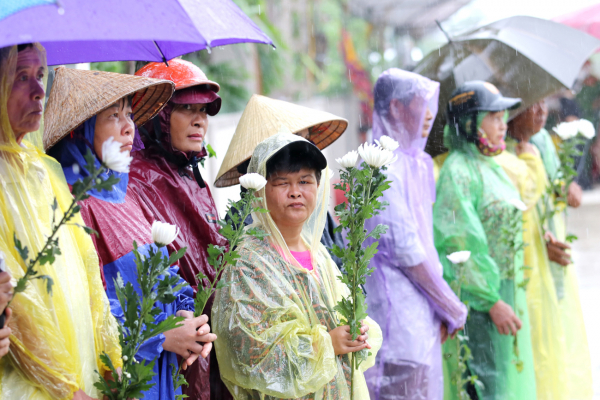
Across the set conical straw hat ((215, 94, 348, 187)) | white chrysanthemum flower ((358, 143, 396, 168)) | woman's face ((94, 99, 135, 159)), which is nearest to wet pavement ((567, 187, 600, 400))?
conical straw hat ((215, 94, 348, 187))

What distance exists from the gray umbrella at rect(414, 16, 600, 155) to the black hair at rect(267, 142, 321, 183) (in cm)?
219

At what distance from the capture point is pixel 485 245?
373 centimetres

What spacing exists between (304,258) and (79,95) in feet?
3.33

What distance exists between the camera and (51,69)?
270 centimetres

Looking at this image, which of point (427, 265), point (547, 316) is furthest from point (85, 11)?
point (547, 316)

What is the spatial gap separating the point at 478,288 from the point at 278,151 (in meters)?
1.94

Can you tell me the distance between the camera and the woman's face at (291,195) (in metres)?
2.36

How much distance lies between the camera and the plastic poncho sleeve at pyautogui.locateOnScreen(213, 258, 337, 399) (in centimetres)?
214

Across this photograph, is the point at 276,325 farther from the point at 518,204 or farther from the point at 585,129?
the point at 585,129

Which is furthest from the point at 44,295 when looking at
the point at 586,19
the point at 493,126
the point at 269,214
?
the point at 586,19

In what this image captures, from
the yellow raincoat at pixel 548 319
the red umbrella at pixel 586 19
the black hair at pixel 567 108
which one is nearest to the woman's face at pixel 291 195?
the yellow raincoat at pixel 548 319

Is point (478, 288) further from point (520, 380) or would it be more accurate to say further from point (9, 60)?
point (9, 60)

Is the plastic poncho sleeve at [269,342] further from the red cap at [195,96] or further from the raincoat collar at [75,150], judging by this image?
the red cap at [195,96]

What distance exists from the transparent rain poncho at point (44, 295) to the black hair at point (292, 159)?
76 centimetres
